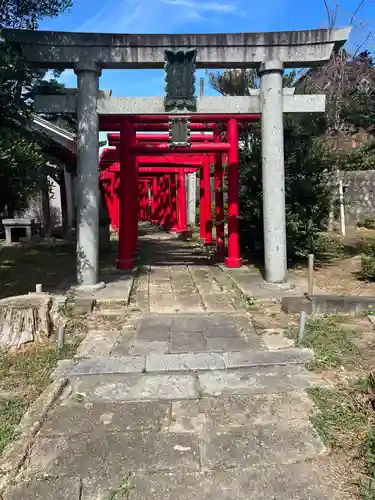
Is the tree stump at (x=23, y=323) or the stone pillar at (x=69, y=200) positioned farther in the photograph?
the stone pillar at (x=69, y=200)

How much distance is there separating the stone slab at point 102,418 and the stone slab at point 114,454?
8 cm

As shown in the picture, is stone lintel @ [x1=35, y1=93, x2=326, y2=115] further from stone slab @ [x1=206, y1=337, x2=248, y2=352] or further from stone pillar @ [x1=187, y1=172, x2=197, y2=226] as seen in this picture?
stone pillar @ [x1=187, y1=172, x2=197, y2=226]

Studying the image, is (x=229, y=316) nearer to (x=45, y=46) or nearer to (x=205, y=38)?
(x=205, y=38)

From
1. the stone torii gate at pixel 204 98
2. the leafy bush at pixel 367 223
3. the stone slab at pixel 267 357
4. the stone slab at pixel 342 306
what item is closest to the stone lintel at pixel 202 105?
the stone torii gate at pixel 204 98

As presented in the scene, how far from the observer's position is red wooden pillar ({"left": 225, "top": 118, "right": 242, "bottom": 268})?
895 cm

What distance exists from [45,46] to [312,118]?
16.9 feet

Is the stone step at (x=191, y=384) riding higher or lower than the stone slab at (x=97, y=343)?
lower

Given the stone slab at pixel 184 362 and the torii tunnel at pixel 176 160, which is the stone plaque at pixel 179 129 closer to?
the torii tunnel at pixel 176 160

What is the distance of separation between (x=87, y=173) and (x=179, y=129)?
160cm

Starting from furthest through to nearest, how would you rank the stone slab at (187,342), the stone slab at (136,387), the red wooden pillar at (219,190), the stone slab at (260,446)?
1. the red wooden pillar at (219,190)
2. the stone slab at (187,342)
3. the stone slab at (136,387)
4. the stone slab at (260,446)

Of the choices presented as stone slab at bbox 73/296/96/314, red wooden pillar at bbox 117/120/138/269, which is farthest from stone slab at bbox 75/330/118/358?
red wooden pillar at bbox 117/120/138/269

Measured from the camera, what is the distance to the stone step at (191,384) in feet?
11.8

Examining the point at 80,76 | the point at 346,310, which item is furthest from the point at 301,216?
the point at 80,76

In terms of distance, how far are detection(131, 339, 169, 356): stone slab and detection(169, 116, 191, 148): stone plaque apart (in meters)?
3.52
